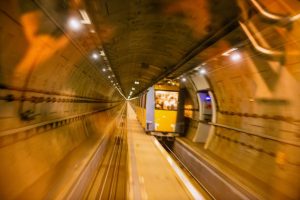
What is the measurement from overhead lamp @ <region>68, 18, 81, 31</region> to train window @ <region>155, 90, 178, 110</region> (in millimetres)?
10711

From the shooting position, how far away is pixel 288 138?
7.45 metres

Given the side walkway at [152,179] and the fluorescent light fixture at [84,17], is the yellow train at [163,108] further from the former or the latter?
the fluorescent light fixture at [84,17]

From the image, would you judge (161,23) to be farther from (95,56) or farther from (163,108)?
(163,108)

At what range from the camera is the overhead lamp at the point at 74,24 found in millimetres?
7258

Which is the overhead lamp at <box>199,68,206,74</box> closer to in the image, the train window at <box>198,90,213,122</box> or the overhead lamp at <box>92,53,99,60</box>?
the train window at <box>198,90,213,122</box>

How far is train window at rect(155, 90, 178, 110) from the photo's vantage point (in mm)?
18266

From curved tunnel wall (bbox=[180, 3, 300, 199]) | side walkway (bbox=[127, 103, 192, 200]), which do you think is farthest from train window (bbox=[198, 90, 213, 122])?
side walkway (bbox=[127, 103, 192, 200])

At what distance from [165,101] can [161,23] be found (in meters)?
9.95

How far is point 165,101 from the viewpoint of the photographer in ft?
60.0

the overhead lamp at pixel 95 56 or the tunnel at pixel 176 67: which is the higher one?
the overhead lamp at pixel 95 56

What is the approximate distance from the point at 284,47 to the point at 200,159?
267 inches

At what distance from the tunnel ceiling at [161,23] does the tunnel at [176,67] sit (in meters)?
0.04

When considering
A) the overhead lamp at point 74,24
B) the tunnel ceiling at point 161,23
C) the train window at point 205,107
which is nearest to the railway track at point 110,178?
the train window at point 205,107

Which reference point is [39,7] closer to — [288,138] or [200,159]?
[288,138]
